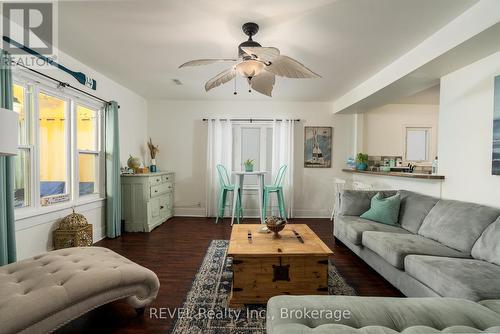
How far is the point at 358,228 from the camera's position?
9.01 ft

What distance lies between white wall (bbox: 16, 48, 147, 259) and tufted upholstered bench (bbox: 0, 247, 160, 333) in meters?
0.91

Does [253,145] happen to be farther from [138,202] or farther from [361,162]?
[138,202]

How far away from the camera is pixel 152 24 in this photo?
2248 millimetres

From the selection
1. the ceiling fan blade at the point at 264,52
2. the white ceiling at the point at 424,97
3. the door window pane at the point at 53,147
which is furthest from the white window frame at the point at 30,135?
the white ceiling at the point at 424,97

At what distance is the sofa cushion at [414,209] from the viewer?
2.69 meters

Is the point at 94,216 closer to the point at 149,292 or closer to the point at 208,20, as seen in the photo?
the point at 149,292

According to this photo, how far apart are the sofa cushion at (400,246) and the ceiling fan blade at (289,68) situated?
1.58 metres

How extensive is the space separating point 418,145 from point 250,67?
482 centimetres

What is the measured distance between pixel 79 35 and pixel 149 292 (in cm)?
249

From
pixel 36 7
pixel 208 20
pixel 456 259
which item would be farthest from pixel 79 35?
pixel 456 259

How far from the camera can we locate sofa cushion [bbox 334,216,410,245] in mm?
2704

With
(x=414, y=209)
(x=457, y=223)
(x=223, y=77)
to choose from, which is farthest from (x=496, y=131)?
(x=223, y=77)

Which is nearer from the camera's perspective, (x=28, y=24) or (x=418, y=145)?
(x=28, y=24)

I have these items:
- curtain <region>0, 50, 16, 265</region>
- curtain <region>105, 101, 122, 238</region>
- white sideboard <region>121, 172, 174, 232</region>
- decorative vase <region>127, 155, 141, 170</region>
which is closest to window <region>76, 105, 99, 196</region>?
curtain <region>105, 101, 122, 238</region>
